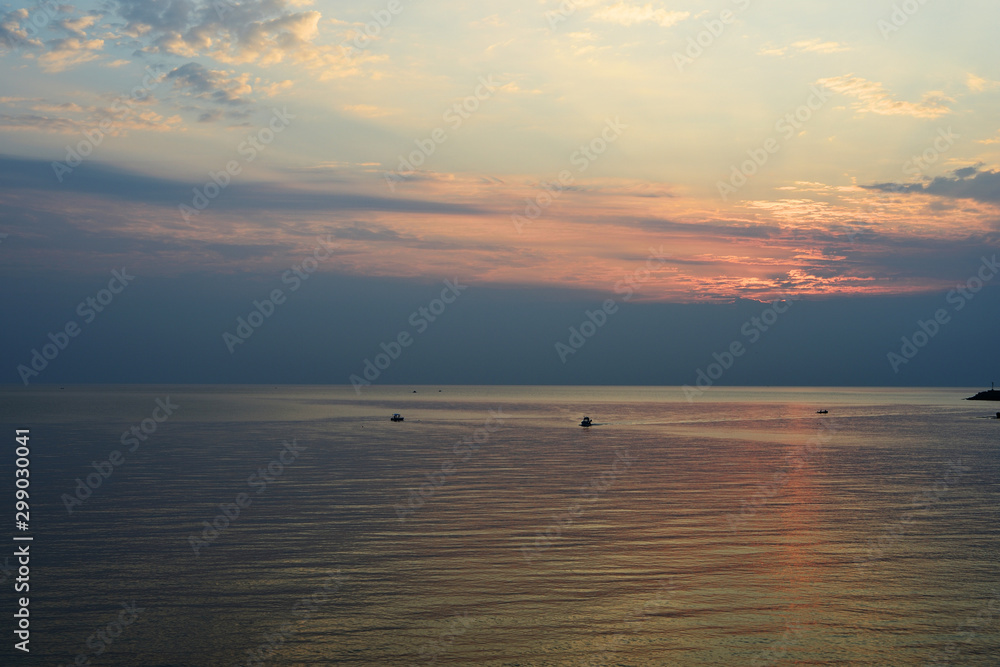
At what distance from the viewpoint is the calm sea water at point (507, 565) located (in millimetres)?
21891

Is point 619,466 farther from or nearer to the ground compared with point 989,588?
nearer to the ground

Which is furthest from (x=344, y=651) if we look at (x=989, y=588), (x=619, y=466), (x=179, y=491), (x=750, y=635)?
(x=619, y=466)

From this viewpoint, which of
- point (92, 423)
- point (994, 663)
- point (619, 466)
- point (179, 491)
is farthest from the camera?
point (92, 423)

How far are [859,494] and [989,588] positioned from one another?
2443 cm

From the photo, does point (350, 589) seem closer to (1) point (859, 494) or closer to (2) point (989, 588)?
(2) point (989, 588)

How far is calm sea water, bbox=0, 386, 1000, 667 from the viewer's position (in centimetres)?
2189

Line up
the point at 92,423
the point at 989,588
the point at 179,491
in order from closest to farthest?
1. the point at 989,588
2. the point at 179,491
3. the point at 92,423

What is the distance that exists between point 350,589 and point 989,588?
2298cm

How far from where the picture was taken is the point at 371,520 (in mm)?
39562

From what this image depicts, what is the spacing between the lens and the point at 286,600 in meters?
25.6

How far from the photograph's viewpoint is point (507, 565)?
3017cm

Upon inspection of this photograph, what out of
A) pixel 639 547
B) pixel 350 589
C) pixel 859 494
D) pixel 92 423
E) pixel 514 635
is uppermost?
pixel 514 635

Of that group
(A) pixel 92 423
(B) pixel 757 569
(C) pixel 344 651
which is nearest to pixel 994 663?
(B) pixel 757 569

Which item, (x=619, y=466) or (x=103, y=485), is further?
(x=619, y=466)
